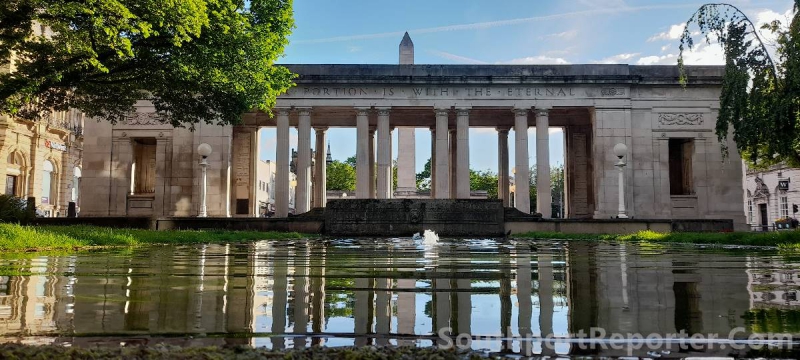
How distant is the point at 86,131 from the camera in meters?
37.0

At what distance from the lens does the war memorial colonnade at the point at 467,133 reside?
1403 inches

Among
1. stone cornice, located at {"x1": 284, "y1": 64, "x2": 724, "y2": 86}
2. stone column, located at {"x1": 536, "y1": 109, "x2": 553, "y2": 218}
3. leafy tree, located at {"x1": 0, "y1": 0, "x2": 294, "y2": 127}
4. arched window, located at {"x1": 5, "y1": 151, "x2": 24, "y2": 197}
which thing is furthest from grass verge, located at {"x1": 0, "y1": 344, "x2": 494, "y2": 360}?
arched window, located at {"x1": 5, "y1": 151, "x2": 24, "y2": 197}

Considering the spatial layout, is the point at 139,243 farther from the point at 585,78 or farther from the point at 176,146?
the point at 585,78

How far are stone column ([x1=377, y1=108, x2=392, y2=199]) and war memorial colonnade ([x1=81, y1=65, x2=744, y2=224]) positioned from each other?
0.06 m

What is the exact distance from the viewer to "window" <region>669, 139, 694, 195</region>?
124 feet

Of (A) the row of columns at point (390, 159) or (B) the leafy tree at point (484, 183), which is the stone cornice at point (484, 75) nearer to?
(A) the row of columns at point (390, 159)

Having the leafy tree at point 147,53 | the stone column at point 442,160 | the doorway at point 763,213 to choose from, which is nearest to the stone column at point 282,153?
the stone column at point 442,160

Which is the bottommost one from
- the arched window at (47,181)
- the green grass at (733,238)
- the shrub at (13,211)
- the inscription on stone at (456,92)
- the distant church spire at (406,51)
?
the green grass at (733,238)

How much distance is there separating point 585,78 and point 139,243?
2976 centimetres

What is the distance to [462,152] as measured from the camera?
3609cm

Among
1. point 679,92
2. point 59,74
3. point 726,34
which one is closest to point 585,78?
point 679,92

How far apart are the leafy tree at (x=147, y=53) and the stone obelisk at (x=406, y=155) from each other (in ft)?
66.2
